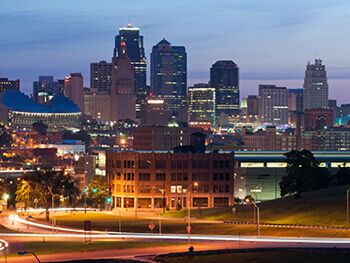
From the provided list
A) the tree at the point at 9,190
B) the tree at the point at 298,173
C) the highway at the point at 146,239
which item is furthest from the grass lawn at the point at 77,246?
the tree at the point at 9,190

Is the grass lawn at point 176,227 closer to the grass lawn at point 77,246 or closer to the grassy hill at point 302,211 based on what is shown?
the grassy hill at point 302,211

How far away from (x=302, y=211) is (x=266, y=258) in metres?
38.4

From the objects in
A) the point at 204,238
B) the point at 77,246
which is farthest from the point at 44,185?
the point at 204,238

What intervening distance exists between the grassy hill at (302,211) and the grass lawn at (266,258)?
2544cm

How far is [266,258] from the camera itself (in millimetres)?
79188

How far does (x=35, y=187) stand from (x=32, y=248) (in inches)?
1929

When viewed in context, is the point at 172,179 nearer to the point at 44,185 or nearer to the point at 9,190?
the point at 44,185

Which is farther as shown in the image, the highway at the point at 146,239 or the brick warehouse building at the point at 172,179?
the brick warehouse building at the point at 172,179

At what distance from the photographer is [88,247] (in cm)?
9381

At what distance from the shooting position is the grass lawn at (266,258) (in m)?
77.7

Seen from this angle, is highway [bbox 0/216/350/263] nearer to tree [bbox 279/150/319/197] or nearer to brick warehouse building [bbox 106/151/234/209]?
tree [bbox 279/150/319/197]

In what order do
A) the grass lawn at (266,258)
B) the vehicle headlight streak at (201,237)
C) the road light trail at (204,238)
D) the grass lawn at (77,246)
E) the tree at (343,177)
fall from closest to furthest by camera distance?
the grass lawn at (266,258) → the road light trail at (204,238) → the grass lawn at (77,246) → the vehicle headlight streak at (201,237) → the tree at (343,177)

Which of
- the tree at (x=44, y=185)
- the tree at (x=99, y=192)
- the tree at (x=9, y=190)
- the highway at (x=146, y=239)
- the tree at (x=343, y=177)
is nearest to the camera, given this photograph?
the highway at (x=146, y=239)

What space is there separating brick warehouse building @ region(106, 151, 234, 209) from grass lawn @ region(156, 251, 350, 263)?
75.9 m
